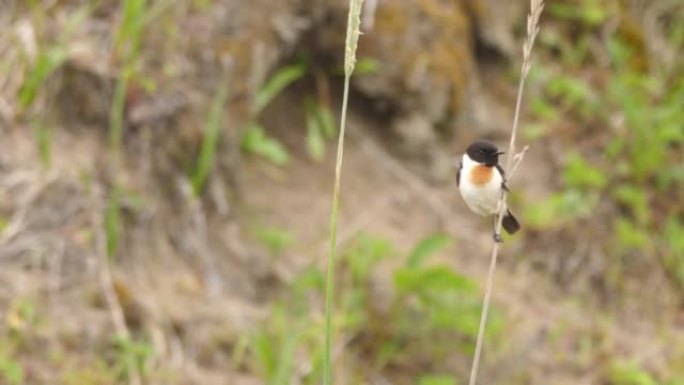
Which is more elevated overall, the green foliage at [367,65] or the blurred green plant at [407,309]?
the green foliage at [367,65]

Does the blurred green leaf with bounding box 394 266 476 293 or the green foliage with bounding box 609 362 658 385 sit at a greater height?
the blurred green leaf with bounding box 394 266 476 293

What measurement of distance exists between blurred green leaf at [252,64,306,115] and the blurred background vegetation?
21 mm

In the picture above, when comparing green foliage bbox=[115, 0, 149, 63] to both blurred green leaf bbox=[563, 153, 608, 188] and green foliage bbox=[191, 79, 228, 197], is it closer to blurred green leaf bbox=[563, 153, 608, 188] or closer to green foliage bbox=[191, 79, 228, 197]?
green foliage bbox=[191, 79, 228, 197]

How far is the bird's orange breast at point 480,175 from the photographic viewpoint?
165 cm

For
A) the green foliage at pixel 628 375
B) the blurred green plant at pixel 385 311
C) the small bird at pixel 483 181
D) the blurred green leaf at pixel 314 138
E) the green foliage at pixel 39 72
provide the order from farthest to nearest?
the blurred green leaf at pixel 314 138 → the green foliage at pixel 628 375 → the blurred green plant at pixel 385 311 → the green foliage at pixel 39 72 → the small bird at pixel 483 181

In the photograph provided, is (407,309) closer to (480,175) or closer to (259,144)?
(259,144)

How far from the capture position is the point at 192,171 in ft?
13.9

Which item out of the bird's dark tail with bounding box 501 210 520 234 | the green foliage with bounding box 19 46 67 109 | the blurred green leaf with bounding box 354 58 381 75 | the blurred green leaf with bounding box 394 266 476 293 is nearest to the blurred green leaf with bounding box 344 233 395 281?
the blurred green leaf with bounding box 394 266 476 293

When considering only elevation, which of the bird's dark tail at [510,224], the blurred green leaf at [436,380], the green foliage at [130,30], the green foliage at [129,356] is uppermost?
the bird's dark tail at [510,224]

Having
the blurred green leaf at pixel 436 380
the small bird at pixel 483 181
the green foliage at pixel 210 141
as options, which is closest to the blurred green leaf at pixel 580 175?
the blurred green leaf at pixel 436 380

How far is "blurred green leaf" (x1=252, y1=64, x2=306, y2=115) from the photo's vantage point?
444 cm

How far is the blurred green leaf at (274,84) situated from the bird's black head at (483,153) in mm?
2775

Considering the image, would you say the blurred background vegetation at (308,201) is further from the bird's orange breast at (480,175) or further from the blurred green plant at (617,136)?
the bird's orange breast at (480,175)

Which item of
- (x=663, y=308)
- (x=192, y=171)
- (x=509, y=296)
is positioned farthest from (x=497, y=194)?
(x=663, y=308)
